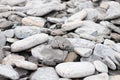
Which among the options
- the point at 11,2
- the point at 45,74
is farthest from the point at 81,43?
the point at 11,2

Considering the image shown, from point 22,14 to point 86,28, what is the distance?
0.49 m

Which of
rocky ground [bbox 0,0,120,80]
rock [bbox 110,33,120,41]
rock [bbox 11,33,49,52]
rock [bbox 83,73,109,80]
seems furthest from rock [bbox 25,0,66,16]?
rock [bbox 83,73,109,80]

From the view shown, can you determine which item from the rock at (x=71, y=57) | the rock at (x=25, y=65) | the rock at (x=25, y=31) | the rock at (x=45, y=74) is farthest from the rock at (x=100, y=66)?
the rock at (x=25, y=31)

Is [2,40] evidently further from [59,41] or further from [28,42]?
[59,41]

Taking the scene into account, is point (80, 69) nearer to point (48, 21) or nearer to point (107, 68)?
point (107, 68)

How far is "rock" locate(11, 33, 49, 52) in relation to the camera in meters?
1.82

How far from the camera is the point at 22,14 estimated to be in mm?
2271

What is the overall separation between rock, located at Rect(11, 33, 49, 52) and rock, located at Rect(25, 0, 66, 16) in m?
0.40

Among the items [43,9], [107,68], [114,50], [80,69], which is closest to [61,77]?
[80,69]

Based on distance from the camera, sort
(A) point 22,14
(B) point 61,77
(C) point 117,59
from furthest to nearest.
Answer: (A) point 22,14 → (C) point 117,59 → (B) point 61,77

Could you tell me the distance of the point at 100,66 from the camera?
1.73 metres

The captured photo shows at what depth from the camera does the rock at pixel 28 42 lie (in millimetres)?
1816

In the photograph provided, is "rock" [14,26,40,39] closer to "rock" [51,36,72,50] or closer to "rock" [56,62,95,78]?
"rock" [51,36,72,50]

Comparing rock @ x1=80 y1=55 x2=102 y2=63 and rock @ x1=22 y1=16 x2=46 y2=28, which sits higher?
rock @ x1=22 y1=16 x2=46 y2=28
